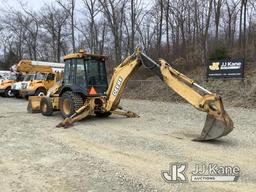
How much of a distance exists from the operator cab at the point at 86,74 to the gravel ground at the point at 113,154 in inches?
56.1

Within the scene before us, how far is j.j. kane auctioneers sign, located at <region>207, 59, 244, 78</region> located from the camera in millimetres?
22812

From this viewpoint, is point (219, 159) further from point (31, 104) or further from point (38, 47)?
point (38, 47)

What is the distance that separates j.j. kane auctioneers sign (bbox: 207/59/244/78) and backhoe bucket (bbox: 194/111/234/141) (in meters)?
13.9

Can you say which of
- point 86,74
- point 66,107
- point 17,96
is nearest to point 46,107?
point 66,107

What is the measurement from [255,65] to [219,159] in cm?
1963

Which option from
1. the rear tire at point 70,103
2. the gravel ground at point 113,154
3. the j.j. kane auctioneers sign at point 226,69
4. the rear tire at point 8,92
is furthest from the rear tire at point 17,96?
the gravel ground at point 113,154

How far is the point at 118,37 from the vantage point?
1606 inches

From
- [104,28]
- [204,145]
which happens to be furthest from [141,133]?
[104,28]

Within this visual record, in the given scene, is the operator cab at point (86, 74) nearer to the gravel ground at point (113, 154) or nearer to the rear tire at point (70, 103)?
the rear tire at point (70, 103)

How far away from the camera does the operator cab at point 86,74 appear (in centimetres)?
1438

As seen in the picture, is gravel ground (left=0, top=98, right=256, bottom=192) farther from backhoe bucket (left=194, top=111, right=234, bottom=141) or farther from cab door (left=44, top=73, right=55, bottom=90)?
cab door (left=44, top=73, right=55, bottom=90)

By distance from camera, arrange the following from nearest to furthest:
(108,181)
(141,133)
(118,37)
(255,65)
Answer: (108,181) → (141,133) → (255,65) → (118,37)

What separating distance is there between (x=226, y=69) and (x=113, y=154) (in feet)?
54.5

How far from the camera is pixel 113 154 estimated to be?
8.69m
